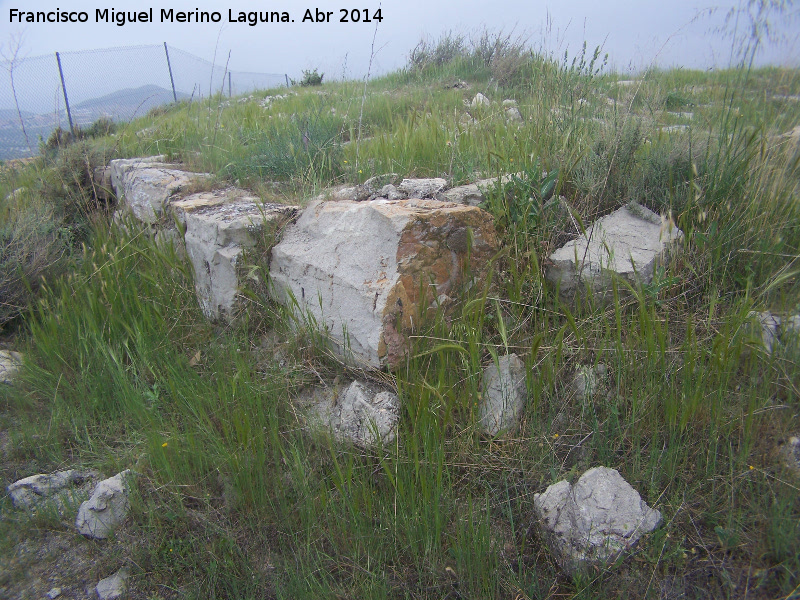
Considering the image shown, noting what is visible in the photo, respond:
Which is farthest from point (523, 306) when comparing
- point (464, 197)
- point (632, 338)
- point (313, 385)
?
point (313, 385)

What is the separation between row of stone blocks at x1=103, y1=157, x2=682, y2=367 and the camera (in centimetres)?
221

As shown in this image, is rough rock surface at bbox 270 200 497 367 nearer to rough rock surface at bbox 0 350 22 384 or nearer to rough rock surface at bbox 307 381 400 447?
rough rock surface at bbox 307 381 400 447

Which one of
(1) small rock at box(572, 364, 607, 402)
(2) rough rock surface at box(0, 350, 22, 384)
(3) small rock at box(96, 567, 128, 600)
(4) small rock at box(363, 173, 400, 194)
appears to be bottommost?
(2) rough rock surface at box(0, 350, 22, 384)

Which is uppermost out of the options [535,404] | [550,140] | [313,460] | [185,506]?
[550,140]

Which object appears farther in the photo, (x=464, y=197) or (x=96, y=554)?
(x=464, y=197)

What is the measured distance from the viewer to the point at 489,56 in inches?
321

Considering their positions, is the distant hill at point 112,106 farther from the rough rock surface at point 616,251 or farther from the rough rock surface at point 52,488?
the rough rock surface at point 616,251

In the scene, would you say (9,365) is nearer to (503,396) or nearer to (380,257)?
(380,257)

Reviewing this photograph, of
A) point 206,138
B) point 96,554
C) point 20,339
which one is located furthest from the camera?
point 206,138

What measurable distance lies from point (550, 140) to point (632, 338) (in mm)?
1406

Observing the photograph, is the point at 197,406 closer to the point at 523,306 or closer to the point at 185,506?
the point at 185,506

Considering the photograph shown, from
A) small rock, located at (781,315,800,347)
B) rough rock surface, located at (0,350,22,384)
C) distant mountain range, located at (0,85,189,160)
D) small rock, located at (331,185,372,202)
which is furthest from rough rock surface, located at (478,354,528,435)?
distant mountain range, located at (0,85,189,160)

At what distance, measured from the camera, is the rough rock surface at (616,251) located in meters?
2.34

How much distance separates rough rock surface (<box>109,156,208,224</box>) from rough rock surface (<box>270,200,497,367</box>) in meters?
1.38
